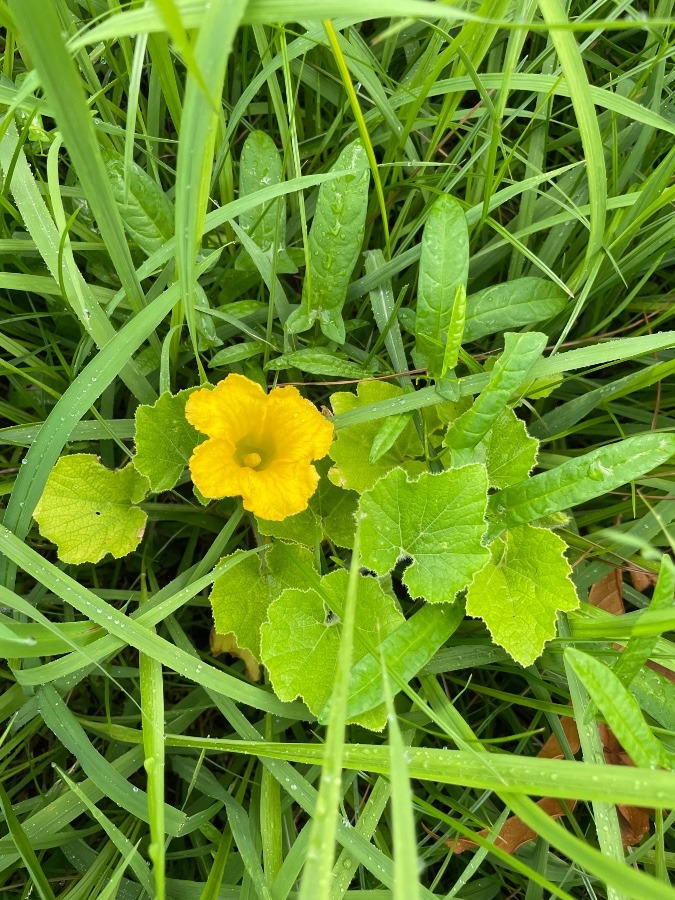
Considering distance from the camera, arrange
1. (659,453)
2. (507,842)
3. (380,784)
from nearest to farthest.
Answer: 1. (659,453)
2. (380,784)
3. (507,842)

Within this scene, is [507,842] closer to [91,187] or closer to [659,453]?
[659,453]

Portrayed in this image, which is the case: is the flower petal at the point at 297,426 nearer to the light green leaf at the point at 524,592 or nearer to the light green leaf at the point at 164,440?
the light green leaf at the point at 164,440

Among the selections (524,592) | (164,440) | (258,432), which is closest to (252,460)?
(258,432)

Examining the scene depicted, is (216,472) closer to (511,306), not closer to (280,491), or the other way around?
(280,491)

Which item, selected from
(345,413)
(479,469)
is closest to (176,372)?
(345,413)

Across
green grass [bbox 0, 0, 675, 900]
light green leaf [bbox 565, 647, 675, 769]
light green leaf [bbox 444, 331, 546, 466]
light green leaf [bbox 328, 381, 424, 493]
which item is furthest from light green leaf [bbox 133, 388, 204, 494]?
light green leaf [bbox 565, 647, 675, 769]

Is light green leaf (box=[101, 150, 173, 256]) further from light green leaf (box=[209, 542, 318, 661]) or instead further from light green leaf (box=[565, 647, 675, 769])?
light green leaf (box=[565, 647, 675, 769])
